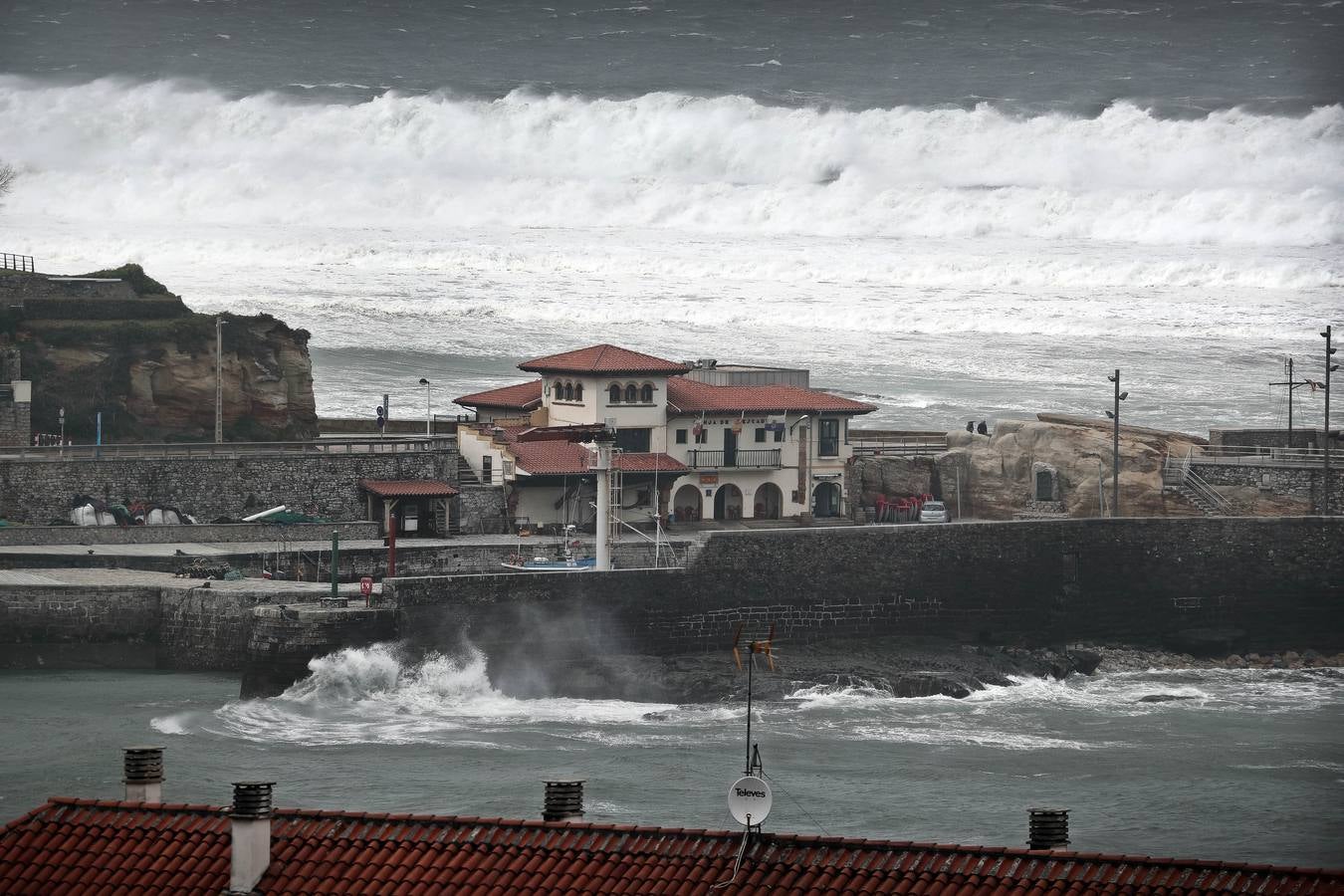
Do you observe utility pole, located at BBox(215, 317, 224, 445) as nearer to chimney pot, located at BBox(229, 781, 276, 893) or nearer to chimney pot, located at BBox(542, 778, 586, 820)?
chimney pot, located at BBox(542, 778, 586, 820)

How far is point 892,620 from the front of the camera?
1848 inches

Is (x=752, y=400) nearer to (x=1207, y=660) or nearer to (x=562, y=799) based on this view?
(x=1207, y=660)

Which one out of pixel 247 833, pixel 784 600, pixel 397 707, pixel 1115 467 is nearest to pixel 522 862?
pixel 247 833

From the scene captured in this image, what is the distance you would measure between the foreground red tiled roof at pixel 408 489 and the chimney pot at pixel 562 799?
95.1 ft

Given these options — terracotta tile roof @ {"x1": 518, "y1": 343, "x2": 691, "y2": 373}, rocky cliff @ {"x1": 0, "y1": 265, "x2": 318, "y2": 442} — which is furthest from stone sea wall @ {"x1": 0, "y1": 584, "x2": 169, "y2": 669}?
terracotta tile roof @ {"x1": 518, "y1": 343, "x2": 691, "y2": 373}

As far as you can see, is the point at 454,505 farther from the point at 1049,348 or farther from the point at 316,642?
the point at 1049,348

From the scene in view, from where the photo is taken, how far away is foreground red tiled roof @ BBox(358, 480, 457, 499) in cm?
4938

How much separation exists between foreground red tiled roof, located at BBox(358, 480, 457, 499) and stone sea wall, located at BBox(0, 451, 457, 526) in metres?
0.29

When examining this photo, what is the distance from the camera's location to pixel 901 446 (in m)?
57.1

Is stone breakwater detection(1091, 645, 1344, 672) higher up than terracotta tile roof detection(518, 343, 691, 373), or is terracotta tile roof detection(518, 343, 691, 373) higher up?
terracotta tile roof detection(518, 343, 691, 373)

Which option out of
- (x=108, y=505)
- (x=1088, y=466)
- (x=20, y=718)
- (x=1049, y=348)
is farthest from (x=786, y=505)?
(x=1049, y=348)

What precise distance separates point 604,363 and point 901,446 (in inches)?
320

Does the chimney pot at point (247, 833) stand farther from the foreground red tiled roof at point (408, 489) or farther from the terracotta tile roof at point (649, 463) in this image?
the terracotta tile roof at point (649, 463)

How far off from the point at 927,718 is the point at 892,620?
645 cm
